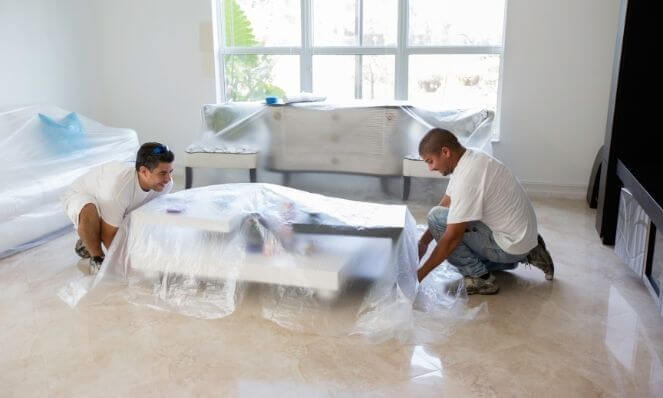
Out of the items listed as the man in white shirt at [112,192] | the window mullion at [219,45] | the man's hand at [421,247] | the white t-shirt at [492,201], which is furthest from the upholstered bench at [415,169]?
the window mullion at [219,45]

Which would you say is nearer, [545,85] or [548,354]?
[548,354]

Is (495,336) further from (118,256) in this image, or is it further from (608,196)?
(118,256)

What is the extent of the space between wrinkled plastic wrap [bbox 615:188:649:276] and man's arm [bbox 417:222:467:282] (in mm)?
830

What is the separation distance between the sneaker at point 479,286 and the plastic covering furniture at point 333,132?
1479 millimetres

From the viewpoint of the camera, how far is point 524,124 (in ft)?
14.5

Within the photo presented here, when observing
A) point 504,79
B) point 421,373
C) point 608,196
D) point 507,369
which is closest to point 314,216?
point 421,373

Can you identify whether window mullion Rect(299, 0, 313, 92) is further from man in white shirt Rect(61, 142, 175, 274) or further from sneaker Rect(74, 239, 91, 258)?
sneaker Rect(74, 239, 91, 258)

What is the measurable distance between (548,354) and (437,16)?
10.2 feet

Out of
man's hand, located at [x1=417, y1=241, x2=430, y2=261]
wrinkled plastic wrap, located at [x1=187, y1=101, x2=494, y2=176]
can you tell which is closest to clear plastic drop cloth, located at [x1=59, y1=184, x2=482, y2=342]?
man's hand, located at [x1=417, y1=241, x2=430, y2=261]

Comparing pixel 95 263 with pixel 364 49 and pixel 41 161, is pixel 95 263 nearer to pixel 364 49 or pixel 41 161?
pixel 41 161

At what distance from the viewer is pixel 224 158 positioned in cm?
429

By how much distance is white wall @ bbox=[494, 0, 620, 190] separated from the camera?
4168mm

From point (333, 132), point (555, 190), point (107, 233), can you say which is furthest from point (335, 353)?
point (555, 190)

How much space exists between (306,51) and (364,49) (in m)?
0.49
